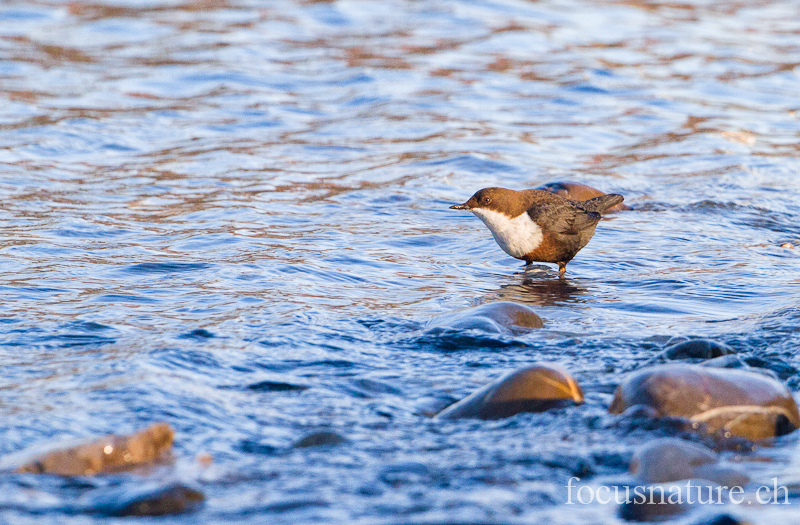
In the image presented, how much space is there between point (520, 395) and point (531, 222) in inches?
114

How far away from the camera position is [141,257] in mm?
7238

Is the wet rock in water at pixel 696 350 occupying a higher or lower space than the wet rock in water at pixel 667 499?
lower

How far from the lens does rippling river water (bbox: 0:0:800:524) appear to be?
400cm

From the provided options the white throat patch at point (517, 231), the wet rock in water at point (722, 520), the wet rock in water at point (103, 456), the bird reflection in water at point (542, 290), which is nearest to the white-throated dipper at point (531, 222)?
the white throat patch at point (517, 231)

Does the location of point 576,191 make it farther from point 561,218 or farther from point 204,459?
point 204,459

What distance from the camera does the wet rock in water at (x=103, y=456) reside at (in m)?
3.67

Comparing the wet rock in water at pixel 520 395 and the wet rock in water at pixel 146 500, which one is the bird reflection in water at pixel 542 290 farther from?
the wet rock in water at pixel 146 500

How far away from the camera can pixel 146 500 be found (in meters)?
3.40

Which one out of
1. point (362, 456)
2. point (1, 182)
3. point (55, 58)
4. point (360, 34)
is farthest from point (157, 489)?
point (360, 34)

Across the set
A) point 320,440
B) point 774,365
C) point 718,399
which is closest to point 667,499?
point 718,399

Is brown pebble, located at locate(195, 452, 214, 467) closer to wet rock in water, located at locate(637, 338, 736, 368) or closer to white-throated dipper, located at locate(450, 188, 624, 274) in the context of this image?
wet rock in water, located at locate(637, 338, 736, 368)

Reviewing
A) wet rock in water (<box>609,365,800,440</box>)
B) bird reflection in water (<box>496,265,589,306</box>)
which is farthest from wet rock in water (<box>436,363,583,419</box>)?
bird reflection in water (<box>496,265,589,306</box>)

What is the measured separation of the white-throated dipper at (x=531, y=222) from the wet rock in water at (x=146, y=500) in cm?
393

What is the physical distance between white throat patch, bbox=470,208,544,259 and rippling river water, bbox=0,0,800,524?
0.31 meters
